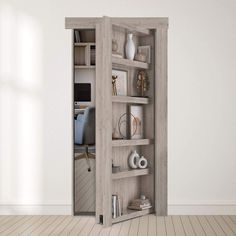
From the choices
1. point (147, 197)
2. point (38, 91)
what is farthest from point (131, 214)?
point (38, 91)

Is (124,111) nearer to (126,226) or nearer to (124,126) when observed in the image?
(124,126)

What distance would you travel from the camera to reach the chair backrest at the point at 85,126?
5734 millimetres

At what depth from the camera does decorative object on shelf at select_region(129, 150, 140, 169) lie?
5.66 metres

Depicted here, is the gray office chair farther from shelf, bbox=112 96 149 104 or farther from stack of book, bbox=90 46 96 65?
stack of book, bbox=90 46 96 65

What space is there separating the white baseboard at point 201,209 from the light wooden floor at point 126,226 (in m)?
0.11

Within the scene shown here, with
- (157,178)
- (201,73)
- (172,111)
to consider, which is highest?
(201,73)

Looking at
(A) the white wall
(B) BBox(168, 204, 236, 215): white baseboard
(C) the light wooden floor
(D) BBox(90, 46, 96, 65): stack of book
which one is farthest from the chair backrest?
(B) BBox(168, 204, 236, 215): white baseboard

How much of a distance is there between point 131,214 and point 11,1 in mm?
2818

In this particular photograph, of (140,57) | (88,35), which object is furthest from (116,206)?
(88,35)

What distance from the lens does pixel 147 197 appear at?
583cm

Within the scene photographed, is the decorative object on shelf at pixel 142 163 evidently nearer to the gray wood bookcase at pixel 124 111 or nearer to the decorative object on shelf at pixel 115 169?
the gray wood bookcase at pixel 124 111

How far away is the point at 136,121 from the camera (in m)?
5.73

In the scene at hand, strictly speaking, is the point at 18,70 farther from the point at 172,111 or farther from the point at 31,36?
the point at 172,111

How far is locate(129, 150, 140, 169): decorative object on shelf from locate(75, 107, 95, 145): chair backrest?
0.52m
